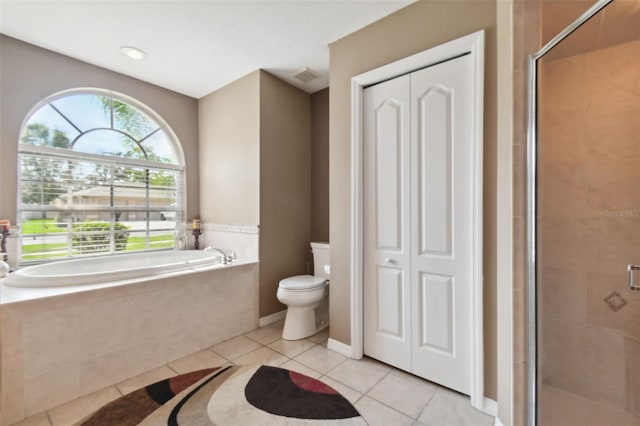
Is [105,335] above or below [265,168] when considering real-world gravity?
below

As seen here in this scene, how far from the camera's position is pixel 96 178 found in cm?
284

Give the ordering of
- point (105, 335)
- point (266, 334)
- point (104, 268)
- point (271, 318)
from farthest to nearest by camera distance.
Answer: point (271, 318) → point (104, 268) → point (266, 334) → point (105, 335)

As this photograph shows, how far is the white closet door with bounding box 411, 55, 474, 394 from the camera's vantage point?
5.57 feet

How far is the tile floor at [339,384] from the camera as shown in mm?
1549

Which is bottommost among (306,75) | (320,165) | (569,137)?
(569,137)

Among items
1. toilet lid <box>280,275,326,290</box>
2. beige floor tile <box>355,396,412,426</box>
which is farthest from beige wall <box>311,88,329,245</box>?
beige floor tile <box>355,396,412,426</box>

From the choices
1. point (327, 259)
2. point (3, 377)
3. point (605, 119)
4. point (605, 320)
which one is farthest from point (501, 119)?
point (3, 377)

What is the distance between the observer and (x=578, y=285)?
5.24 ft

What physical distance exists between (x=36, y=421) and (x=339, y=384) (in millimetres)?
1694

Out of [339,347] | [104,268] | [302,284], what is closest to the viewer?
[339,347]

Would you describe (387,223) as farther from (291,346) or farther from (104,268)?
(104,268)

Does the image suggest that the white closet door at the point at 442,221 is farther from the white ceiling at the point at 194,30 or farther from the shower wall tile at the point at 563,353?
the white ceiling at the point at 194,30

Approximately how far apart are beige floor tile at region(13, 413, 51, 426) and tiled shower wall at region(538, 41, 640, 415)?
8.54 feet

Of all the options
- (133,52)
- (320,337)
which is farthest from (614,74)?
(133,52)
